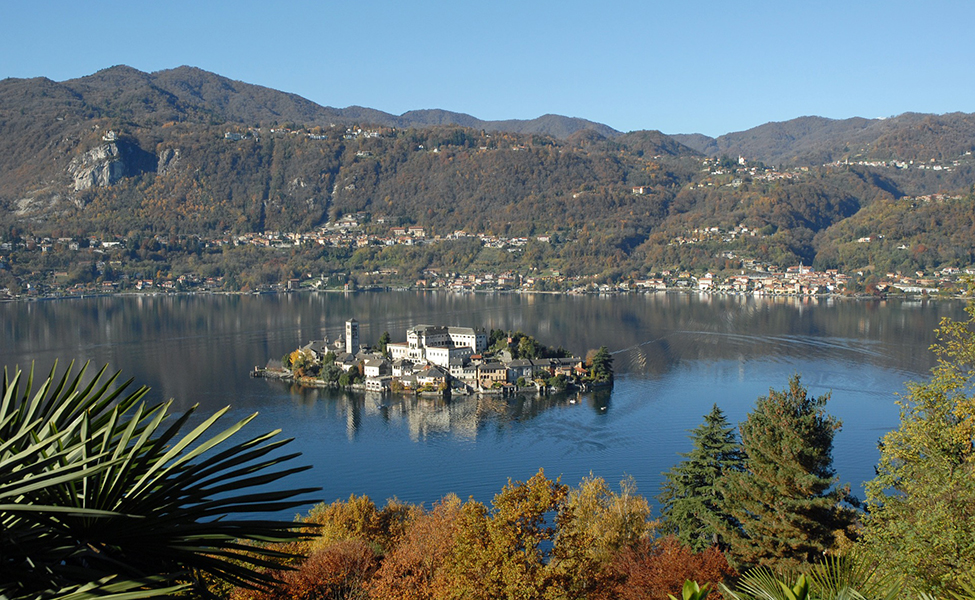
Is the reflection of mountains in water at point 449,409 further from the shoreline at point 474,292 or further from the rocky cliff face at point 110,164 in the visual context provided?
the rocky cliff face at point 110,164

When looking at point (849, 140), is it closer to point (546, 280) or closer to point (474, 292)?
point (546, 280)

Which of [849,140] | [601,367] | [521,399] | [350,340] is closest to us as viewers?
[521,399]

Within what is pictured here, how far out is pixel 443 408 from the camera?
47.5ft

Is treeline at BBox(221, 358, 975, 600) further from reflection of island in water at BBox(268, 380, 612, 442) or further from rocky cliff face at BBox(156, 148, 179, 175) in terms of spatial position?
rocky cliff face at BBox(156, 148, 179, 175)

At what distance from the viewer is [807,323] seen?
26.2m

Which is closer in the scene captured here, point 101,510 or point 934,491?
point 101,510

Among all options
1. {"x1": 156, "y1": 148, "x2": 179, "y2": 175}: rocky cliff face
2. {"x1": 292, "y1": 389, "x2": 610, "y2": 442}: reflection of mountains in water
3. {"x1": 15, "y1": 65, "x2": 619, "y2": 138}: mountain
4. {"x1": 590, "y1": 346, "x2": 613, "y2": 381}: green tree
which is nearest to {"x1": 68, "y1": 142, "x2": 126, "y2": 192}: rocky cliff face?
{"x1": 156, "y1": 148, "x2": 179, "y2": 175}: rocky cliff face

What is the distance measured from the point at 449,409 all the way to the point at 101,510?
532 inches

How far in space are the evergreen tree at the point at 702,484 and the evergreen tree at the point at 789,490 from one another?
3.34 ft

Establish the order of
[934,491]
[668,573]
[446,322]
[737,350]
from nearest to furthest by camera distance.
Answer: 1. [934,491]
2. [668,573]
3. [737,350]
4. [446,322]

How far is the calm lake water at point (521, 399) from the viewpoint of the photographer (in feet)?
35.3

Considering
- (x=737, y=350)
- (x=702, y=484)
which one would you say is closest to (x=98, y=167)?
(x=737, y=350)

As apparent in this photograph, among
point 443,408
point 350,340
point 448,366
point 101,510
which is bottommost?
point 443,408

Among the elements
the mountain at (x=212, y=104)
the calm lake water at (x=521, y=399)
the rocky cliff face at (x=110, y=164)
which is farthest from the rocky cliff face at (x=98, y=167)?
the calm lake water at (x=521, y=399)
